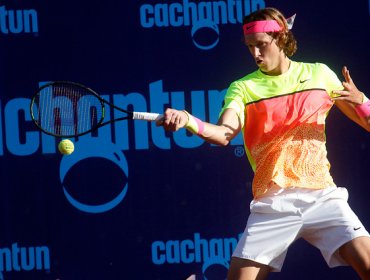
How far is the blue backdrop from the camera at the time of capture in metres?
5.73

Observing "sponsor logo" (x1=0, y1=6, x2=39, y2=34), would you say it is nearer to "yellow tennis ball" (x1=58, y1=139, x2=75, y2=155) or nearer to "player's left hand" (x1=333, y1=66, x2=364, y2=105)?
"yellow tennis ball" (x1=58, y1=139, x2=75, y2=155)

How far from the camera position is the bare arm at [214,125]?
13.7 feet

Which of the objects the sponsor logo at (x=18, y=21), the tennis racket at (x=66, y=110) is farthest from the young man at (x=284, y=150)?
the sponsor logo at (x=18, y=21)

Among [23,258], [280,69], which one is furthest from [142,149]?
[280,69]

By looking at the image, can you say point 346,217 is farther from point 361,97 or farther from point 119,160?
point 119,160

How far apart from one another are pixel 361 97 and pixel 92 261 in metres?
2.09

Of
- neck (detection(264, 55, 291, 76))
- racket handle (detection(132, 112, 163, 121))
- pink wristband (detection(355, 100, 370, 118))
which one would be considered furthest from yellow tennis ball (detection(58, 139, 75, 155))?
pink wristband (detection(355, 100, 370, 118))

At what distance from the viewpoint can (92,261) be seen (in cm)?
579

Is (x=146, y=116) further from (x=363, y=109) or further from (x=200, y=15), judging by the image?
(x=200, y=15)

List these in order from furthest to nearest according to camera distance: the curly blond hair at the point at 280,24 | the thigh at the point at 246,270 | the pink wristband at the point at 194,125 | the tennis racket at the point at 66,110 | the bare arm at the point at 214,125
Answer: the tennis racket at the point at 66,110
the curly blond hair at the point at 280,24
the thigh at the point at 246,270
the pink wristband at the point at 194,125
the bare arm at the point at 214,125

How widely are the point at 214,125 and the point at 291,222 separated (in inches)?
23.1

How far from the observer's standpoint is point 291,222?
14.7ft

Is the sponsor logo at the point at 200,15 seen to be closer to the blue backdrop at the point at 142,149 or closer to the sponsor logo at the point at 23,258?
the blue backdrop at the point at 142,149

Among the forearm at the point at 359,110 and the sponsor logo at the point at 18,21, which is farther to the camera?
the sponsor logo at the point at 18,21
